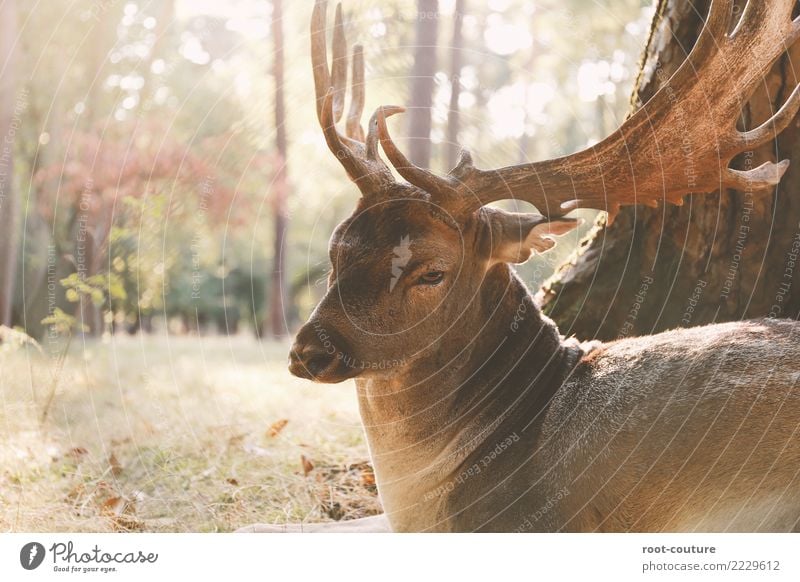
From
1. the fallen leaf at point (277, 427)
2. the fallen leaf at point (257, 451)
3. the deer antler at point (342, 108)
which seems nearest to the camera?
the deer antler at point (342, 108)

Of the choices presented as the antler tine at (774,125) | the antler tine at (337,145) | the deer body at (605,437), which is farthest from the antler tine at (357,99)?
the antler tine at (774,125)

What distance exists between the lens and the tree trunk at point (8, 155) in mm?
6617

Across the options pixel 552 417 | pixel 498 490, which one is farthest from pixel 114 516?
pixel 552 417

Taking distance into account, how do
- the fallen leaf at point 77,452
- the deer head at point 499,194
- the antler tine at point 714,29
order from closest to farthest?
the antler tine at point 714,29
the deer head at point 499,194
the fallen leaf at point 77,452

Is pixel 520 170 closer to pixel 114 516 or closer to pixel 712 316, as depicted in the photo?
pixel 712 316

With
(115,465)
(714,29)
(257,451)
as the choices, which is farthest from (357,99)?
(115,465)

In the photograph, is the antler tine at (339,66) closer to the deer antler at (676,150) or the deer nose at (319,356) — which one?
the deer antler at (676,150)

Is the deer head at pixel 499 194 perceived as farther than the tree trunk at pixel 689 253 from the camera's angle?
No

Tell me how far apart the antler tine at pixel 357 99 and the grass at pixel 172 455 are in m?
2.02

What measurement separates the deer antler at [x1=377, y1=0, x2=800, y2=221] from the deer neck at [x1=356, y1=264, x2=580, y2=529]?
427 mm

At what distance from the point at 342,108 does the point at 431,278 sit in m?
1.23

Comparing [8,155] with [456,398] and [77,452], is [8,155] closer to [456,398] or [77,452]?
[77,452]

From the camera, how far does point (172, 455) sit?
497cm

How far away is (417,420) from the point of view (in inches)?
137
